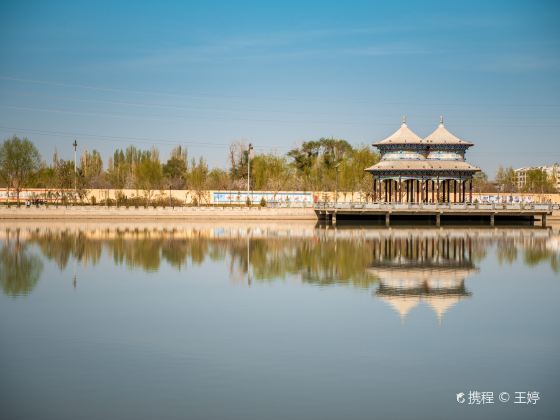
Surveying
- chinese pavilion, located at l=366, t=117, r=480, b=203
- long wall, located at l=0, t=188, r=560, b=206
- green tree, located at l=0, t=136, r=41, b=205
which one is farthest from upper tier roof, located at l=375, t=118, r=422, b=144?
green tree, located at l=0, t=136, r=41, b=205

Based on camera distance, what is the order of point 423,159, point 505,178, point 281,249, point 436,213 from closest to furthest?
1. point 281,249
2. point 436,213
3. point 423,159
4. point 505,178

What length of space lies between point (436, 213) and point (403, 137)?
23.1 ft

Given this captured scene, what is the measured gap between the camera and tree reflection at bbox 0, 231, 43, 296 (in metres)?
30.2

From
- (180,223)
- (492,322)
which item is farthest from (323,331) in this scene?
(180,223)

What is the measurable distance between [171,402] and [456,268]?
23.2m

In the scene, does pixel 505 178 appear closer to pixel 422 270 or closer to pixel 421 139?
pixel 421 139

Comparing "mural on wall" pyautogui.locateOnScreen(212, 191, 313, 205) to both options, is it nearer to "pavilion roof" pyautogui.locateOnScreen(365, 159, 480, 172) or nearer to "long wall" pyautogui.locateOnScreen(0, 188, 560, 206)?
"long wall" pyautogui.locateOnScreen(0, 188, 560, 206)

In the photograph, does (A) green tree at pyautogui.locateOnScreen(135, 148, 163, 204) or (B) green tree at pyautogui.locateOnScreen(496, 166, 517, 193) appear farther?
(B) green tree at pyautogui.locateOnScreen(496, 166, 517, 193)

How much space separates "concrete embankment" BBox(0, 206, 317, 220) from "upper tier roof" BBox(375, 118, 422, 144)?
29.8ft

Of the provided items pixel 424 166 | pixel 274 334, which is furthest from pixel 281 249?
pixel 424 166

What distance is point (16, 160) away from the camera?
91250 mm

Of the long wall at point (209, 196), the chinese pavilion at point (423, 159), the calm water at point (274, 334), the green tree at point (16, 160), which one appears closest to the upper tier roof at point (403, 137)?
the chinese pavilion at point (423, 159)

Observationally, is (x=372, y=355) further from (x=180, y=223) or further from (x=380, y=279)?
(x=180, y=223)

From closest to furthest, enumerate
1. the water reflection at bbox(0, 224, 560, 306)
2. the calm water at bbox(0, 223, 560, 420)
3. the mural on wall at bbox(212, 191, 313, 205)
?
the calm water at bbox(0, 223, 560, 420) → the water reflection at bbox(0, 224, 560, 306) → the mural on wall at bbox(212, 191, 313, 205)
